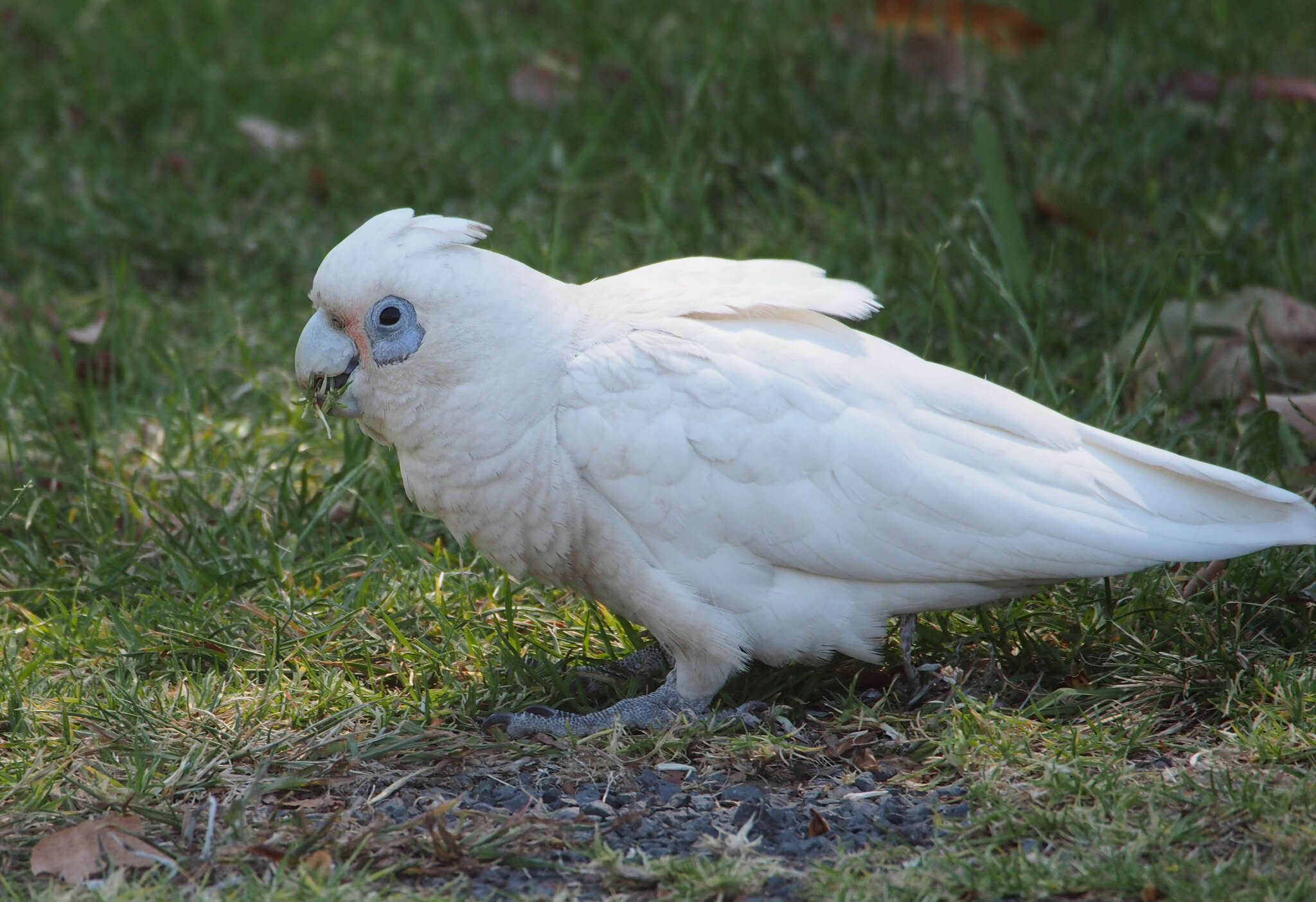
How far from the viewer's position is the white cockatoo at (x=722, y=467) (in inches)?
95.2

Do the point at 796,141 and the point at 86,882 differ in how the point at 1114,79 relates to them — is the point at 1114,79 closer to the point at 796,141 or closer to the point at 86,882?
the point at 796,141

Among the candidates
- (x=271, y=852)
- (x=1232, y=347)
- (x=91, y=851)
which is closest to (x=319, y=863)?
(x=271, y=852)

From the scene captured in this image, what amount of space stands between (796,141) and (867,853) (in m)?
2.93

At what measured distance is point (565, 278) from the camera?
12.9 ft

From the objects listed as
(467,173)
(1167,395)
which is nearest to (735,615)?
(1167,395)

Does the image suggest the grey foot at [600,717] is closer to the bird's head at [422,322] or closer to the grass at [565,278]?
the grass at [565,278]

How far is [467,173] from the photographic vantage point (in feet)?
15.3

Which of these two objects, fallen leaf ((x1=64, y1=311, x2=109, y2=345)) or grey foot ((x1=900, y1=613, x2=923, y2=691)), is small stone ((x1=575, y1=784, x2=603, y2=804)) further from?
fallen leaf ((x1=64, y1=311, x2=109, y2=345))

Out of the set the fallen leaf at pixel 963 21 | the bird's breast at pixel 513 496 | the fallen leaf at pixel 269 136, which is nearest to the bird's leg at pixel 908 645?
the bird's breast at pixel 513 496

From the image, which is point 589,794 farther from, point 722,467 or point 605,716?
point 722,467

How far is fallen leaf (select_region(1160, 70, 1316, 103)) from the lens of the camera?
14.5 feet

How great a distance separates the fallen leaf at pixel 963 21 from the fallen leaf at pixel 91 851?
385cm

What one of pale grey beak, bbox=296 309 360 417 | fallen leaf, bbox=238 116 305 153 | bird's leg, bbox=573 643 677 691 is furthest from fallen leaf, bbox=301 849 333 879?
fallen leaf, bbox=238 116 305 153

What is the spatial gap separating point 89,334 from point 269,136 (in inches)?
53.5
